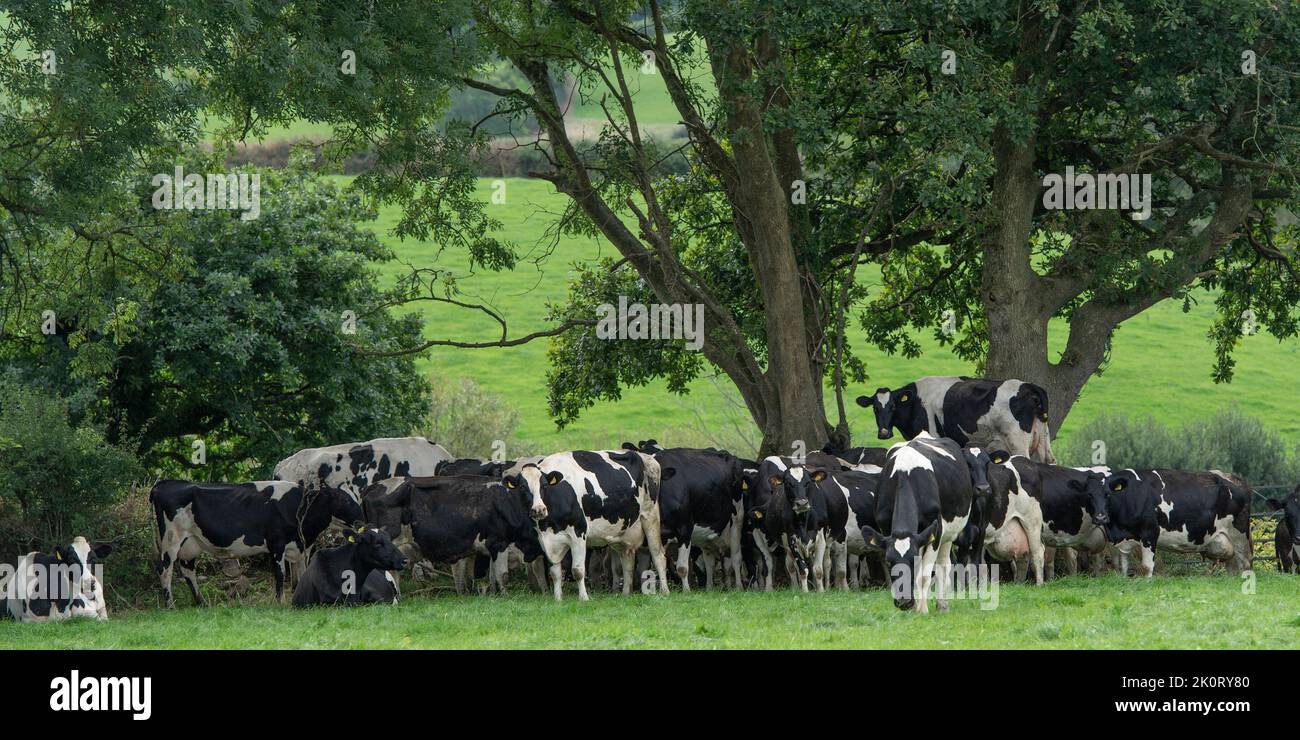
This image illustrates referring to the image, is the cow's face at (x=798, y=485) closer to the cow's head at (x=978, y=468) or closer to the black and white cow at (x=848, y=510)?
the black and white cow at (x=848, y=510)

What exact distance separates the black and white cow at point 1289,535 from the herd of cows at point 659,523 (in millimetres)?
29

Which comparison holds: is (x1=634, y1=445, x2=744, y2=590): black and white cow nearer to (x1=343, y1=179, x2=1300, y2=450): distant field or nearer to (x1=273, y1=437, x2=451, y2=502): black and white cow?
(x1=273, y1=437, x2=451, y2=502): black and white cow

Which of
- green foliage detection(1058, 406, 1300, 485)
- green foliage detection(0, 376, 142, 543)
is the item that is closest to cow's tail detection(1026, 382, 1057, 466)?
green foliage detection(0, 376, 142, 543)

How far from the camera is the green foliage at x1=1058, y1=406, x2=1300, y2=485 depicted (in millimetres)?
43938

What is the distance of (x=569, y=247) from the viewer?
77.8m

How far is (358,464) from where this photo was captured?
78.5 feet

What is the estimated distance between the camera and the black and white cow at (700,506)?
65.3ft

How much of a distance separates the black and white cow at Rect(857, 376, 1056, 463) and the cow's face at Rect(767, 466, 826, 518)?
4.57 meters

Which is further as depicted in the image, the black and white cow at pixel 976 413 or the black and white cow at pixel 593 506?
the black and white cow at pixel 976 413

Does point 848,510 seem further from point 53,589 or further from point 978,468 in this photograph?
point 53,589

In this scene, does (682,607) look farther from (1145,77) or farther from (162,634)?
(1145,77)

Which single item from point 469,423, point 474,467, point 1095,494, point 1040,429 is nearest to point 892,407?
point 1040,429

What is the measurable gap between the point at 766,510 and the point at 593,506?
231 centimetres

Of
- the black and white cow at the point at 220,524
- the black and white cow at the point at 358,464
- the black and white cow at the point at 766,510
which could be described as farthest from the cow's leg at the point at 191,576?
the black and white cow at the point at 766,510
